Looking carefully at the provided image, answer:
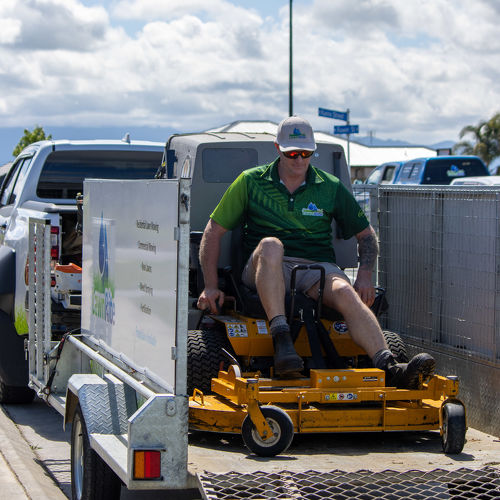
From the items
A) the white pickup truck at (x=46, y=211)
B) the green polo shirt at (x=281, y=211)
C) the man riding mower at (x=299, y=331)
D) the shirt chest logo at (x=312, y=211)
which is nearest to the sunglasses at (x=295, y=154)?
the man riding mower at (x=299, y=331)

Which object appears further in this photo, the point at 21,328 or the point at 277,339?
the point at 21,328

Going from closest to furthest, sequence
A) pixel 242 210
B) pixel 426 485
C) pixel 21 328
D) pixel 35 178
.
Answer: pixel 426 485, pixel 242 210, pixel 21 328, pixel 35 178

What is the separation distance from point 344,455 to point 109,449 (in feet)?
4.16

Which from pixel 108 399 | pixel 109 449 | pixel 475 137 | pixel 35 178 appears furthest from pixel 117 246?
pixel 475 137

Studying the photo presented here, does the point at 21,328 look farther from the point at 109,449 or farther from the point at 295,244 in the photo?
A: the point at 109,449

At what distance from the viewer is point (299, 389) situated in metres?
5.31

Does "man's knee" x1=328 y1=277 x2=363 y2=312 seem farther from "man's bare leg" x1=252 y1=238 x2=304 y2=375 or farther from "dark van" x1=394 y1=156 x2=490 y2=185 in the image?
"dark van" x1=394 y1=156 x2=490 y2=185

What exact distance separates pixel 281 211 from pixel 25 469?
7.74 ft

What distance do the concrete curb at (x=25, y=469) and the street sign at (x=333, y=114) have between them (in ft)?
68.4

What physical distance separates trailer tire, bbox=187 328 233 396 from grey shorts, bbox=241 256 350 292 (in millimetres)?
530

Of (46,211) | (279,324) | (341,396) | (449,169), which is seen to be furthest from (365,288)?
(449,169)

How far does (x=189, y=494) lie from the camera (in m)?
5.94

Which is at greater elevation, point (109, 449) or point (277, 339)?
point (277, 339)

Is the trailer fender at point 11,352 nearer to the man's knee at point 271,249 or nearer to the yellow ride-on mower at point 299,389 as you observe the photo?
the yellow ride-on mower at point 299,389
